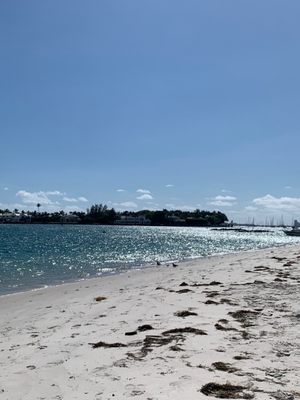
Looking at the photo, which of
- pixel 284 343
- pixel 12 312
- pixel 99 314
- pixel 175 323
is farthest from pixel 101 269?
pixel 284 343

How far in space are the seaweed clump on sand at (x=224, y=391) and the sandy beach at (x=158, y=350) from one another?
0.04 ft

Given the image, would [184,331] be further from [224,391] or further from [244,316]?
[224,391]

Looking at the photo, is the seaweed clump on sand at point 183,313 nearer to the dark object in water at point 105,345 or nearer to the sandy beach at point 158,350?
the sandy beach at point 158,350

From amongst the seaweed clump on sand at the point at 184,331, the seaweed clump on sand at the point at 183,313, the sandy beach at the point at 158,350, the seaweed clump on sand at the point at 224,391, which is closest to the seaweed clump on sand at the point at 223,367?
the sandy beach at the point at 158,350

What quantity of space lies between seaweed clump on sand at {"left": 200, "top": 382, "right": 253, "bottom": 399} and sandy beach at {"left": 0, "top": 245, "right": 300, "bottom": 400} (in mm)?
13

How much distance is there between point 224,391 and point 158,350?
222 cm

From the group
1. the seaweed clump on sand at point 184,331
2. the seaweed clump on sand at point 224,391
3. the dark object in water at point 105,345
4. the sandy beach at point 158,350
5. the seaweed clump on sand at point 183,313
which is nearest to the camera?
the seaweed clump on sand at point 224,391

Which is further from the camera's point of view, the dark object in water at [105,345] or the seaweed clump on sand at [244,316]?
the seaweed clump on sand at [244,316]

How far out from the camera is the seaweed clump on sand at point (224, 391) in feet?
18.6

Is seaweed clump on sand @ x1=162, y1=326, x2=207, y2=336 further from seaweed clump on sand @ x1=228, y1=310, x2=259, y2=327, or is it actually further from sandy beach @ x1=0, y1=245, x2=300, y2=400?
seaweed clump on sand @ x1=228, y1=310, x2=259, y2=327

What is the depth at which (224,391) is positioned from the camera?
5820 mm

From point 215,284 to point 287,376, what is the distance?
1246 centimetres

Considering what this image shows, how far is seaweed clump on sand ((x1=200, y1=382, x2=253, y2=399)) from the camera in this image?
5.66 m

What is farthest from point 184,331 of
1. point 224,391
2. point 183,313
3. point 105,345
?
point 224,391
